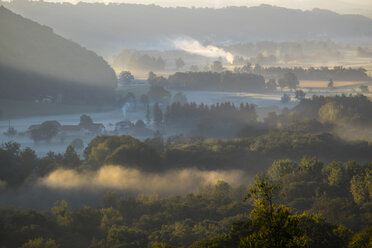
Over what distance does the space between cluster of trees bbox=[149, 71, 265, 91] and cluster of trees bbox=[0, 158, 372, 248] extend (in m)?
74.9

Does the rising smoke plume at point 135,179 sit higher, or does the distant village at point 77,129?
the distant village at point 77,129

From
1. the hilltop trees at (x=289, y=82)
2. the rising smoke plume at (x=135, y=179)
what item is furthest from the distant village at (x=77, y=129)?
the hilltop trees at (x=289, y=82)

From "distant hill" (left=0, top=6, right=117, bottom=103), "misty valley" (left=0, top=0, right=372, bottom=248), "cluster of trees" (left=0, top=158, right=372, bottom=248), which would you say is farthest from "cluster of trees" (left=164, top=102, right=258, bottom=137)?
"cluster of trees" (left=0, top=158, right=372, bottom=248)

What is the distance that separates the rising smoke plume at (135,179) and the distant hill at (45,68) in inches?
2024

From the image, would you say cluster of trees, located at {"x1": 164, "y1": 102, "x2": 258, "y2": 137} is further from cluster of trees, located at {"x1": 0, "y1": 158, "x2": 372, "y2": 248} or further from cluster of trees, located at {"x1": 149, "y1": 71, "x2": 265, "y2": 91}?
cluster of trees, located at {"x1": 149, "y1": 71, "x2": 265, "y2": 91}

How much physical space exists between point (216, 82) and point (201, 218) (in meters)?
83.8

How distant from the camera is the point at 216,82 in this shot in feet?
346

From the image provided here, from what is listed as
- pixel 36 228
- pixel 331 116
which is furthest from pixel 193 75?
pixel 36 228

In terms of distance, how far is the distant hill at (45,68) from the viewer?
272 ft

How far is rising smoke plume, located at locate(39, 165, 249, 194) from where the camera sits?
3117cm

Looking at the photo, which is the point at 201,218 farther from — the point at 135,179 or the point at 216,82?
the point at 216,82

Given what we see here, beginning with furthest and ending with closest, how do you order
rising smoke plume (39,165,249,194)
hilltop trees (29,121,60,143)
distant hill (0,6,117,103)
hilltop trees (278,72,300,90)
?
hilltop trees (278,72,300,90) → distant hill (0,6,117,103) → hilltop trees (29,121,60,143) → rising smoke plume (39,165,249,194)

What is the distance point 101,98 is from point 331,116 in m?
44.8

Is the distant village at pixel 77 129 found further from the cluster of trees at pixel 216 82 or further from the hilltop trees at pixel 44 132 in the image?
the cluster of trees at pixel 216 82
